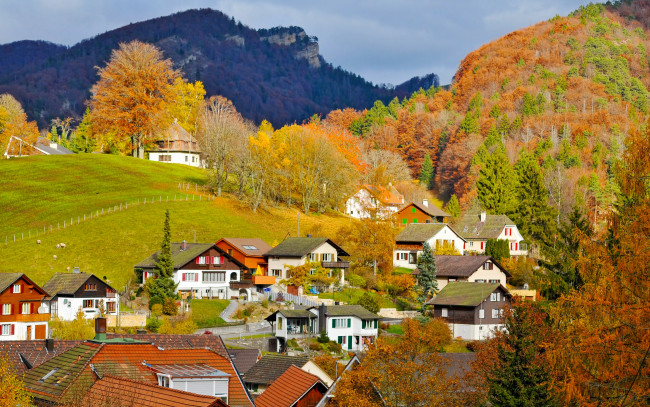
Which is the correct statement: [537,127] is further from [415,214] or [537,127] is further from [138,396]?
[138,396]

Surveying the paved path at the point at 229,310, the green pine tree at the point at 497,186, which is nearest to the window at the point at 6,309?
the paved path at the point at 229,310

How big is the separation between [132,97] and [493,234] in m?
55.3

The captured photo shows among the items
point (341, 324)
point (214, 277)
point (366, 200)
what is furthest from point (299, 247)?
point (366, 200)

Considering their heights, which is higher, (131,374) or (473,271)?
(131,374)

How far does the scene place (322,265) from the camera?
267 ft

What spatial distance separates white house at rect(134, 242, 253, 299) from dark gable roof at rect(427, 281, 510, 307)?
17.6m

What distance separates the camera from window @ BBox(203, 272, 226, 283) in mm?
78688

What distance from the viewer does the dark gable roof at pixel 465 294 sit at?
231 ft

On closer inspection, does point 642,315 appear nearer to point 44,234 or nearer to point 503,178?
point 44,234

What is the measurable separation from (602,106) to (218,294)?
120739mm

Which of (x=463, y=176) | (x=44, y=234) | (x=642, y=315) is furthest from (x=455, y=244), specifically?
(x=642, y=315)

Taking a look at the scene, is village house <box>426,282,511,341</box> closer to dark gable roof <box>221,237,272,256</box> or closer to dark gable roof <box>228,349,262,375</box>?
dark gable roof <box>221,237,272,256</box>

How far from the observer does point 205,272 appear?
7850cm

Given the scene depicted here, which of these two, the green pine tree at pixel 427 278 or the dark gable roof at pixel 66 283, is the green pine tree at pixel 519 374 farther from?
the dark gable roof at pixel 66 283
